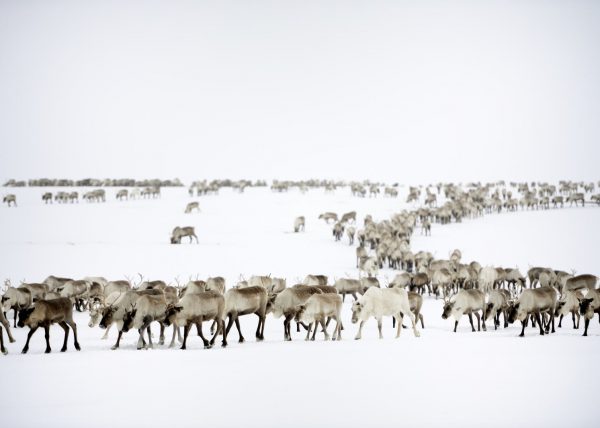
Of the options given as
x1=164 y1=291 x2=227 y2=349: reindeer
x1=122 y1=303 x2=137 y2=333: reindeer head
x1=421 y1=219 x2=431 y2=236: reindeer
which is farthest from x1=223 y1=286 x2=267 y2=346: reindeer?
x1=421 y1=219 x2=431 y2=236: reindeer

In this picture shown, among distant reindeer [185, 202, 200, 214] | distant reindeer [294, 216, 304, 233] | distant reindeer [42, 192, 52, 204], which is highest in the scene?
distant reindeer [42, 192, 52, 204]

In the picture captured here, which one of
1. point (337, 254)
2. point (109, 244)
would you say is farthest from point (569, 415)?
point (109, 244)

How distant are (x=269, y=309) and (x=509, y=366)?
28.1 feet

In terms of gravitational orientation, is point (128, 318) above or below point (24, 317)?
below

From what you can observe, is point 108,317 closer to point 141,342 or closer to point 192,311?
point 141,342

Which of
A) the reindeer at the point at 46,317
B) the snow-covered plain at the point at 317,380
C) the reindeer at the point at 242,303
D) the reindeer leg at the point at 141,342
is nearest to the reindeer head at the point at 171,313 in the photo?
the reindeer leg at the point at 141,342

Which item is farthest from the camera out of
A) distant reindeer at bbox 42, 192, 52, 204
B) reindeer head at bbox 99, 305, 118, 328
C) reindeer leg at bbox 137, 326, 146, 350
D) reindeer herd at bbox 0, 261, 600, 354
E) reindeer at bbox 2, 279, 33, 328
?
distant reindeer at bbox 42, 192, 52, 204

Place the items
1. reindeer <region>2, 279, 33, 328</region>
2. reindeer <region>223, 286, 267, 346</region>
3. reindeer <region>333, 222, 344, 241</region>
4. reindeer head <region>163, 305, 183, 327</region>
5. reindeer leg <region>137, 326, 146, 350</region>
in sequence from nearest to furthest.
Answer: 1. reindeer leg <region>137, 326, 146, 350</region>
2. reindeer head <region>163, 305, 183, 327</region>
3. reindeer <region>223, 286, 267, 346</region>
4. reindeer <region>2, 279, 33, 328</region>
5. reindeer <region>333, 222, 344, 241</region>

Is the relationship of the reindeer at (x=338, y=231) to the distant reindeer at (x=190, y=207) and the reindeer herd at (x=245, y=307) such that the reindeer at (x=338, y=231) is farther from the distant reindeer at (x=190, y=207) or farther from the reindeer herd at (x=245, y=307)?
the reindeer herd at (x=245, y=307)

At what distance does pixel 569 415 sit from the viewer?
820 cm

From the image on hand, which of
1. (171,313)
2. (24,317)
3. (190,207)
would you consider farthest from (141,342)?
(190,207)

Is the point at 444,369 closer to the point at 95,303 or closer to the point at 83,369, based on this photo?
the point at 83,369

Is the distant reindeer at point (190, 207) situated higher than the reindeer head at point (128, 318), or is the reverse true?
the distant reindeer at point (190, 207)

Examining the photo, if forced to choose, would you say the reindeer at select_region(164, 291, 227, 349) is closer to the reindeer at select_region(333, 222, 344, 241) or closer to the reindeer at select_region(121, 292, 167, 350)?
the reindeer at select_region(121, 292, 167, 350)
